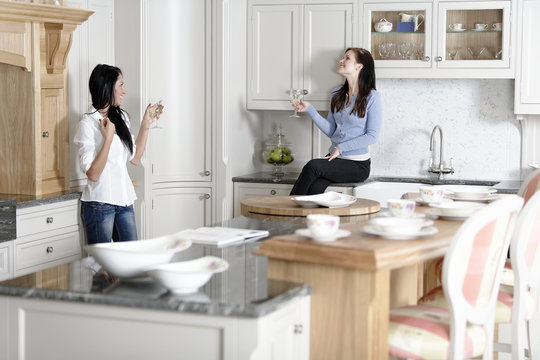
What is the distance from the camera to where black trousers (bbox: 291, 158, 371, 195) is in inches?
198

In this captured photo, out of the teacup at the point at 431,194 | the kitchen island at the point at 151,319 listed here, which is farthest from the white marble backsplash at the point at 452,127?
the kitchen island at the point at 151,319

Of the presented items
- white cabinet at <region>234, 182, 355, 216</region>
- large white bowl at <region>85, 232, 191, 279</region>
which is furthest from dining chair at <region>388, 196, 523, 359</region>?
white cabinet at <region>234, 182, 355, 216</region>

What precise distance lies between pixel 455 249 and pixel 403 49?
3.21 metres

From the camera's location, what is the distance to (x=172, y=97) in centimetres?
529

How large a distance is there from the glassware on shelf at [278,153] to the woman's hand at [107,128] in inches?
66.3

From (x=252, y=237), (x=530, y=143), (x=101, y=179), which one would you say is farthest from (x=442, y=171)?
(x=252, y=237)

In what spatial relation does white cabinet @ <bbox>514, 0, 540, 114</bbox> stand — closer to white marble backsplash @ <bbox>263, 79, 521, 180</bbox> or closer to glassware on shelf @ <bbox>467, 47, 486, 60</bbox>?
glassware on shelf @ <bbox>467, 47, 486, 60</bbox>

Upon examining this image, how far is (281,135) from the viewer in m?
5.79

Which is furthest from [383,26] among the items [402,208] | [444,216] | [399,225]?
[399,225]

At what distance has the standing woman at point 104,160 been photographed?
13.4ft

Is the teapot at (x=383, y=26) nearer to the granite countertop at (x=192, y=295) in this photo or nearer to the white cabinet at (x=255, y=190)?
the white cabinet at (x=255, y=190)

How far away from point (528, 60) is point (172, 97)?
2237mm

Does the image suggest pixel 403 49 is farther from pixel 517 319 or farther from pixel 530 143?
pixel 517 319

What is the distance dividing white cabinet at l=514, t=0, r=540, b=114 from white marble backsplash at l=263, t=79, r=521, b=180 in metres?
0.33
